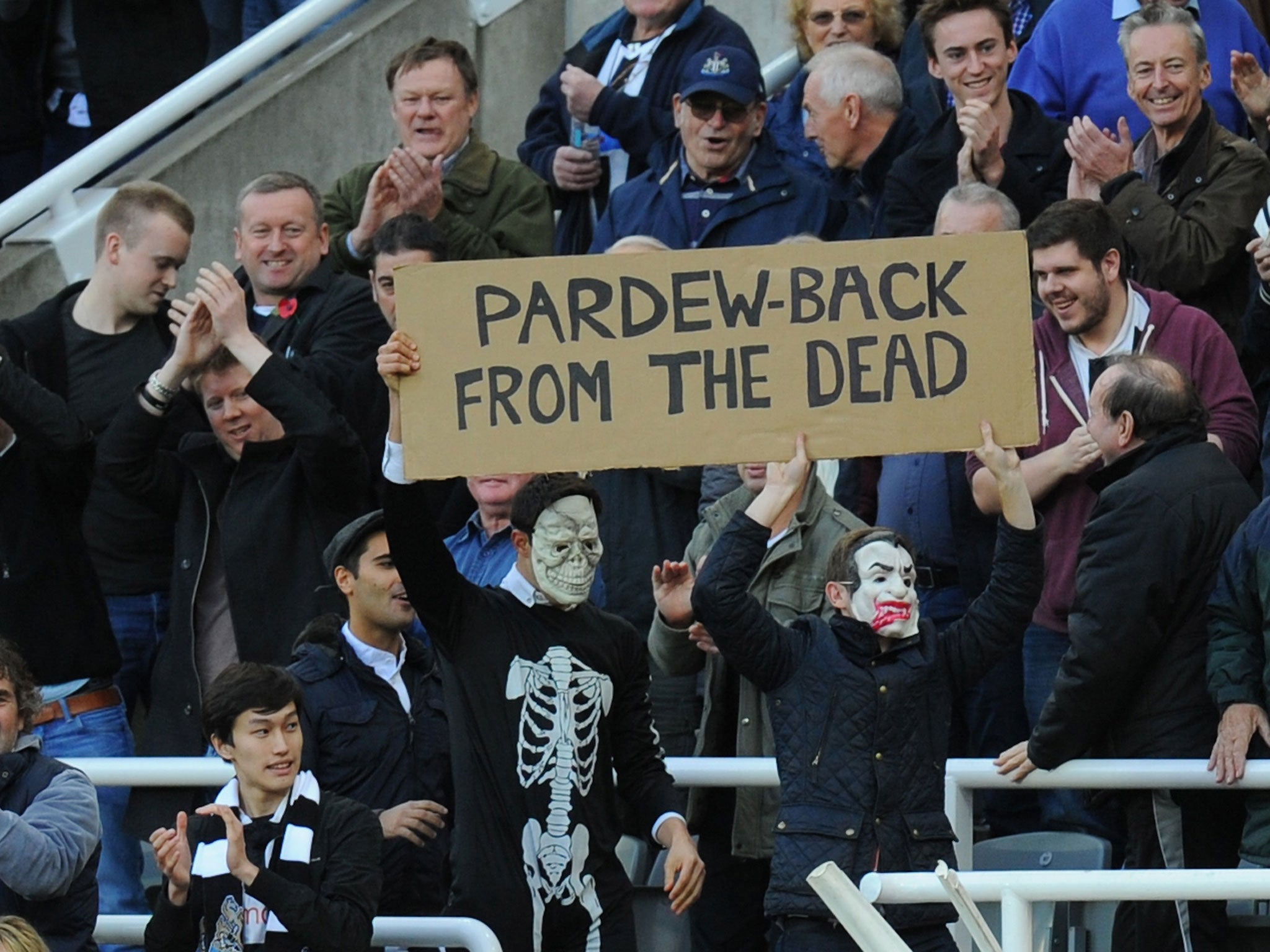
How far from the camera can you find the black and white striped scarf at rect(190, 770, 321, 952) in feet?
17.8

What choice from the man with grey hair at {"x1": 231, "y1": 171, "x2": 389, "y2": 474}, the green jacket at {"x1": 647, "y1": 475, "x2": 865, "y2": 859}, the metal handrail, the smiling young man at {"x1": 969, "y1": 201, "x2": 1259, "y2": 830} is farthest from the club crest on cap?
the metal handrail

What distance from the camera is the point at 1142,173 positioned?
8.15 meters

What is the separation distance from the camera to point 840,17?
369 inches

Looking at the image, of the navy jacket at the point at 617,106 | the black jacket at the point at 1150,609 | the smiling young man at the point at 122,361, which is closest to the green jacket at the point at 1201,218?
the black jacket at the point at 1150,609

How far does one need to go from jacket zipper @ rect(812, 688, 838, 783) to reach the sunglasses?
402 cm

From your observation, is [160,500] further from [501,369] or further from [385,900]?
[501,369]

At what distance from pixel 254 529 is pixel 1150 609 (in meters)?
2.48

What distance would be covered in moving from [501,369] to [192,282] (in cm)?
485

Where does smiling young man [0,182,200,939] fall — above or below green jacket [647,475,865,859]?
above

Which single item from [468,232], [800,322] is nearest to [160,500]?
[468,232]

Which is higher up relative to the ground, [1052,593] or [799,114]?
[799,114]

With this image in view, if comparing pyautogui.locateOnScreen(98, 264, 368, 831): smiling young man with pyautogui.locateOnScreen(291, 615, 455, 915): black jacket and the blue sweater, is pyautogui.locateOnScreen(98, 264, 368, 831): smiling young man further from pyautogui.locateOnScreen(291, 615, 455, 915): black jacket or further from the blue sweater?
the blue sweater

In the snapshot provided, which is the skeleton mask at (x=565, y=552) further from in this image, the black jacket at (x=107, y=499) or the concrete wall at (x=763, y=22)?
the concrete wall at (x=763, y=22)

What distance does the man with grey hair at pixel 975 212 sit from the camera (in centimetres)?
752
